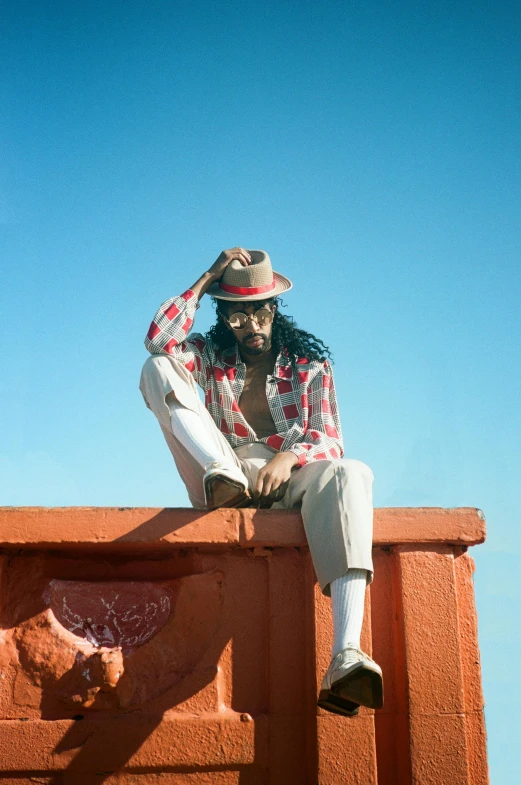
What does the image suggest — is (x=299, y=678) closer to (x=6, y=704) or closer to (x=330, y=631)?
(x=330, y=631)

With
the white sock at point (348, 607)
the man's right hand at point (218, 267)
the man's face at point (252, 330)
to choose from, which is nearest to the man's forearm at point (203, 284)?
the man's right hand at point (218, 267)

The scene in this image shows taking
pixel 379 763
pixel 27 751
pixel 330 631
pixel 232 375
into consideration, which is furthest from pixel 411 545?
pixel 27 751

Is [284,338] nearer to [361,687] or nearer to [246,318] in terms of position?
[246,318]

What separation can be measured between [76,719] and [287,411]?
175cm

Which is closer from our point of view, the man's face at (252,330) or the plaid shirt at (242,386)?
the plaid shirt at (242,386)

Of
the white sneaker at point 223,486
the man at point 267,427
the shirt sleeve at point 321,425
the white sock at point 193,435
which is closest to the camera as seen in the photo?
the man at point 267,427

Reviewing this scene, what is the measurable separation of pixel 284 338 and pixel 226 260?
54cm

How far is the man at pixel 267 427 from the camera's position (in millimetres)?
3047

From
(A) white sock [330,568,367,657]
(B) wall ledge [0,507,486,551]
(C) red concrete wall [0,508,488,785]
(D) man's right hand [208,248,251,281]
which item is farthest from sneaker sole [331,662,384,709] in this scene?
(D) man's right hand [208,248,251,281]

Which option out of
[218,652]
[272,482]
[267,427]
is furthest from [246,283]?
[218,652]

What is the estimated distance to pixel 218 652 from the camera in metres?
3.29

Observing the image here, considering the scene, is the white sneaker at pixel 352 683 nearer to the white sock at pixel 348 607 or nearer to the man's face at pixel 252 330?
the white sock at pixel 348 607

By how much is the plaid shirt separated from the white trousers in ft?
Result: 0.34

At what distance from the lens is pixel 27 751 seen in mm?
3064
